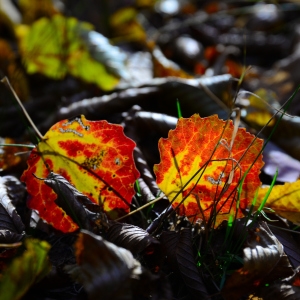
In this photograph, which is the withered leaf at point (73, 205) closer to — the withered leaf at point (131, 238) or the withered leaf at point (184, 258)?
the withered leaf at point (131, 238)

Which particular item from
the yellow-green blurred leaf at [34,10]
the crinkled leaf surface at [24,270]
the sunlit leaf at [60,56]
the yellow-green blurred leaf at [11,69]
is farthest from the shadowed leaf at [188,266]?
the yellow-green blurred leaf at [34,10]

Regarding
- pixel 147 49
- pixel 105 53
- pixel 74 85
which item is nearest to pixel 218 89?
pixel 105 53

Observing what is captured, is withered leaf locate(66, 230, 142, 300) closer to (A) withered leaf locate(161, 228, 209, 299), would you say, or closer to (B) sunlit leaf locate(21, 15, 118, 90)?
(A) withered leaf locate(161, 228, 209, 299)

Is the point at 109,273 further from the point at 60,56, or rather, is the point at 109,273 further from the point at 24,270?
the point at 60,56

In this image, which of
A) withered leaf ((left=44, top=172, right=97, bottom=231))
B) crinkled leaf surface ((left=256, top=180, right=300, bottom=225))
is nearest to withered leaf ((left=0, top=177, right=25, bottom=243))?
withered leaf ((left=44, top=172, right=97, bottom=231))

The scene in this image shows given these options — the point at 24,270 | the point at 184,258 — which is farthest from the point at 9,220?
the point at 184,258
